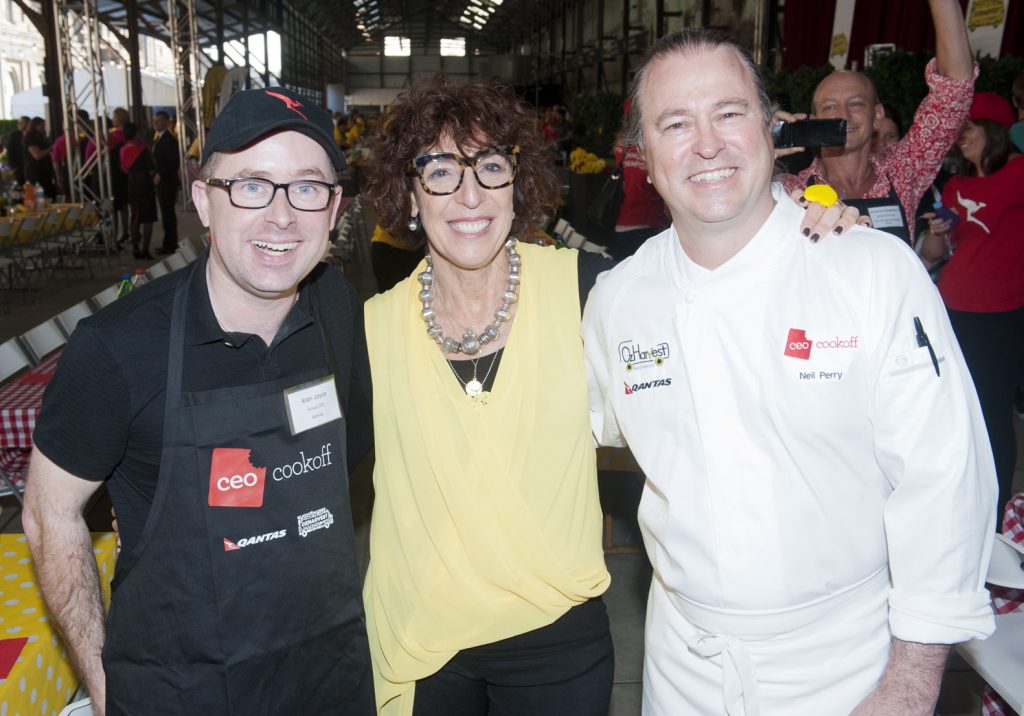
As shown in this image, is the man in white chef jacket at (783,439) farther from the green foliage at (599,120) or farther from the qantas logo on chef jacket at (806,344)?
the green foliage at (599,120)

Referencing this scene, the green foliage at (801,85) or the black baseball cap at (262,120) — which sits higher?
the green foliage at (801,85)

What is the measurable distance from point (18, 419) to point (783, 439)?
3286mm

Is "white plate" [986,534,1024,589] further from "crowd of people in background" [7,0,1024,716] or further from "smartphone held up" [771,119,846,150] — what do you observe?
"smartphone held up" [771,119,846,150]

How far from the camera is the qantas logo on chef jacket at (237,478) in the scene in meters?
1.42

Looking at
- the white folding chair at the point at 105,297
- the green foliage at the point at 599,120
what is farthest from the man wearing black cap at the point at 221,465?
the green foliage at the point at 599,120

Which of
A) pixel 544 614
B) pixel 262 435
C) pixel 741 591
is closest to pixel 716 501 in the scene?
pixel 741 591

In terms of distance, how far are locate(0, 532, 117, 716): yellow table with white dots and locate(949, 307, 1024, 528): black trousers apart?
3.28 meters

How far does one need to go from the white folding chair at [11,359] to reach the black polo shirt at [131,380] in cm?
277

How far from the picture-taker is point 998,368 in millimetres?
3576

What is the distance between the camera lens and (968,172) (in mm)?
4109

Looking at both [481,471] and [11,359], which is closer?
[481,471]

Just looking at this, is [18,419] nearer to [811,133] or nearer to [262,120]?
[262,120]

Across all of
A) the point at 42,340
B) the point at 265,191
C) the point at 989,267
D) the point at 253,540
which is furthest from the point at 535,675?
the point at 42,340

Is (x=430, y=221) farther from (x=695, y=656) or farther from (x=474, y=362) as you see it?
(x=695, y=656)
